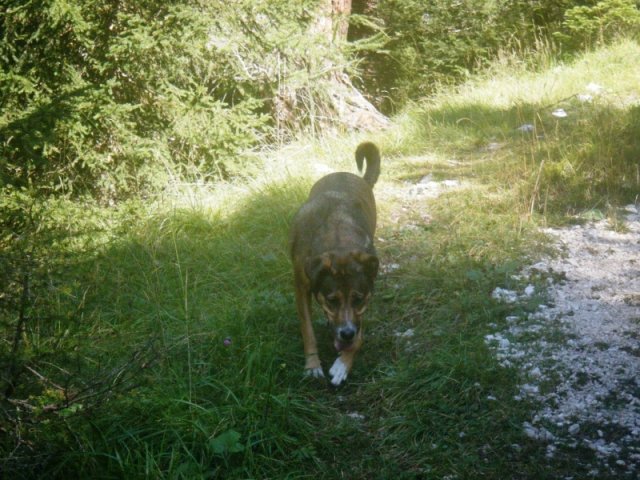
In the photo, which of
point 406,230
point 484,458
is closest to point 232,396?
point 484,458

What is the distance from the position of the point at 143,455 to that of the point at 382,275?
9.12 ft

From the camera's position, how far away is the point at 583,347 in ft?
14.1

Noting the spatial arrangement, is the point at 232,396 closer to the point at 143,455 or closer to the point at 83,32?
the point at 143,455

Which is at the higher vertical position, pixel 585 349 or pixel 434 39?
pixel 434 39

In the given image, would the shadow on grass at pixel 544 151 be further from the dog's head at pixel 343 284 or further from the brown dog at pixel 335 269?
the dog's head at pixel 343 284

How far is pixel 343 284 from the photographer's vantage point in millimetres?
4348

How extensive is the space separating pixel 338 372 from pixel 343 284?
0.59 meters

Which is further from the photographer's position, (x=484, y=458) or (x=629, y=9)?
(x=629, y=9)

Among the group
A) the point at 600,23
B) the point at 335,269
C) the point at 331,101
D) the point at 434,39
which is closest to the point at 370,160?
the point at 335,269

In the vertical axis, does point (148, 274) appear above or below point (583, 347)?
above

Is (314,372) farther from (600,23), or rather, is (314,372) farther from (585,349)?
(600,23)

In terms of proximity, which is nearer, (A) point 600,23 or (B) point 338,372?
(B) point 338,372

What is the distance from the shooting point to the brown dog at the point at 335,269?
436 centimetres

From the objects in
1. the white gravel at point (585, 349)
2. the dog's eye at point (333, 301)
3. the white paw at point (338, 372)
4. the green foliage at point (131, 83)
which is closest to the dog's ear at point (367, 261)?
the dog's eye at point (333, 301)
